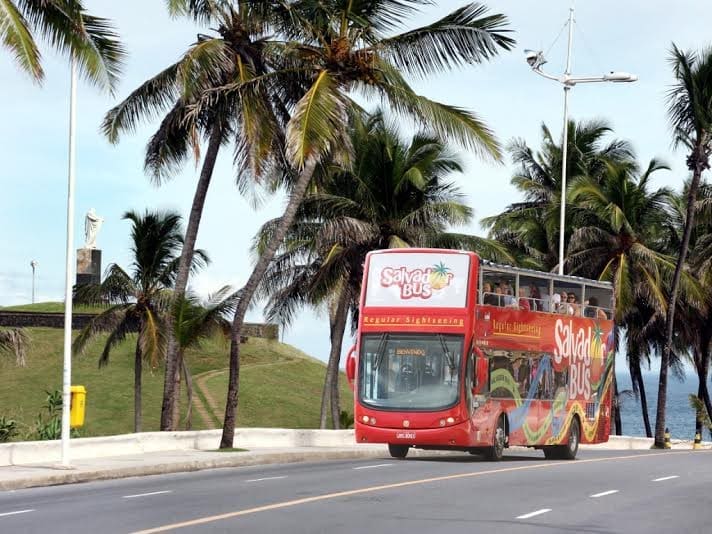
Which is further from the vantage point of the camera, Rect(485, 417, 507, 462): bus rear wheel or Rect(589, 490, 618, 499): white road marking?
Rect(485, 417, 507, 462): bus rear wheel

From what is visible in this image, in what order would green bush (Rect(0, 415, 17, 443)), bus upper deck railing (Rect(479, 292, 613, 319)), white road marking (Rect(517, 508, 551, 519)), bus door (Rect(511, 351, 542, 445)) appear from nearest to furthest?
white road marking (Rect(517, 508, 551, 519)), bus upper deck railing (Rect(479, 292, 613, 319)), bus door (Rect(511, 351, 542, 445)), green bush (Rect(0, 415, 17, 443))

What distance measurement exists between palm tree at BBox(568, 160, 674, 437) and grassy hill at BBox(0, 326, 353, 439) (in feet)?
59.2

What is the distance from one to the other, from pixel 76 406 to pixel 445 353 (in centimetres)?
740

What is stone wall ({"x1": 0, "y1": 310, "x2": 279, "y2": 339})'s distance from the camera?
236ft

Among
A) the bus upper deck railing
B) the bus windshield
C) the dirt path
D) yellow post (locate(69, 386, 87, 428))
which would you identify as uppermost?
the bus upper deck railing

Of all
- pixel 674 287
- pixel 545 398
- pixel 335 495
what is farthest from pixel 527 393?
pixel 674 287

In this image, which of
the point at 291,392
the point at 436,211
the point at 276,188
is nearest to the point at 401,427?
the point at 276,188

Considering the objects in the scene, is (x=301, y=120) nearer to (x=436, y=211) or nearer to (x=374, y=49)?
(x=374, y=49)

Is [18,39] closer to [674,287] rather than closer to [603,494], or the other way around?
[603,494]

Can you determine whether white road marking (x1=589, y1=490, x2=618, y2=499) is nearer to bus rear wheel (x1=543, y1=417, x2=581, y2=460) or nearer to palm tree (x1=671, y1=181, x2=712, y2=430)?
bus rear wheel (x1=543, y1=417, x2=581, y2=460)

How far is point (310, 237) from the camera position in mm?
43281

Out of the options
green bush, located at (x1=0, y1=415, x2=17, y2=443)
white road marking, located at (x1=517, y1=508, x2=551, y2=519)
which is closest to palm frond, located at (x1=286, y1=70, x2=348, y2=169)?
green bush, located at (x1=0, y1=415, x2=17, y2=443)

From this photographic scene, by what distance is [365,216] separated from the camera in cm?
4225

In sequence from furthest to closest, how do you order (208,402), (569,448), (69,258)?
1. (208,402)
2. (569,448)
3. (69,258)
